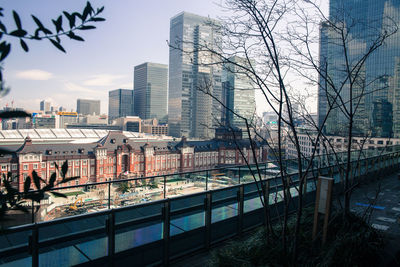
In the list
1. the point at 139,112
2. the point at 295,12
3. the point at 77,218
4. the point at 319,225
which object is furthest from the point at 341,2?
the point at 139,112

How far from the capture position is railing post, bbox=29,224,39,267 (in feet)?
8.12

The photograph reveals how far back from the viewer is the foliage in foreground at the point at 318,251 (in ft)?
9.12

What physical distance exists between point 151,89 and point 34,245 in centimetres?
15873

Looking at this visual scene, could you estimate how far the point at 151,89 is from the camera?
157000mm

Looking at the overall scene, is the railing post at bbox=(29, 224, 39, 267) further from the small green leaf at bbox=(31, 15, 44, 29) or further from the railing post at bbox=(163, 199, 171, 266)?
the small green leaf at bbox=(31, 15, 44, 29)

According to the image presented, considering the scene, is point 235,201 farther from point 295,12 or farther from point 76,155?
point 76,155

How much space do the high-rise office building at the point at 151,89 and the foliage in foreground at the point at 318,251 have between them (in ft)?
513

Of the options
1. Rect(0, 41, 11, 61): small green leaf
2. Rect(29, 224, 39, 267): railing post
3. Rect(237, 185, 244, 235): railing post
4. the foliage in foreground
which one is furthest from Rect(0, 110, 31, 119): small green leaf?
Rect(237, 185, 244, 235): railing post

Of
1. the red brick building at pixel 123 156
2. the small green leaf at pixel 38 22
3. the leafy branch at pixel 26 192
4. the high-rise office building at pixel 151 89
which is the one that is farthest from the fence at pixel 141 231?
the high-rise office building at pixel 151 89

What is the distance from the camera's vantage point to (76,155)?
40.8 metres

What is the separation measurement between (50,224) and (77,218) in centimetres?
25

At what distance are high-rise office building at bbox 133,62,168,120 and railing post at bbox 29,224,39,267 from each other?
157 metres

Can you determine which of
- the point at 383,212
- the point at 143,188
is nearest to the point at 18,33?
the point at 143,188

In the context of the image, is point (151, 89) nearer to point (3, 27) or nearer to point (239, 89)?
point (239, 89)
